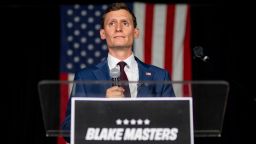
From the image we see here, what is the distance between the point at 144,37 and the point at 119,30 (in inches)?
116

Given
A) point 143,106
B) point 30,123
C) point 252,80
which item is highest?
point 143,106

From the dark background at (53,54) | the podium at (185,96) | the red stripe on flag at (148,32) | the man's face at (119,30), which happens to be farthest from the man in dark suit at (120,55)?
the dark background at (53,54)

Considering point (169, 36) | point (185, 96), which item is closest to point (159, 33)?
point (169, 36)

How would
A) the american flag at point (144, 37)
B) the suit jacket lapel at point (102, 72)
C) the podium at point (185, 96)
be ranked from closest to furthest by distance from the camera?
the podium at point (185, 96), the suit jacket lapel at point (102, 72), the american flag at point (144, 37)

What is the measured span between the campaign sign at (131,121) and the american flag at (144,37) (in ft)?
11.0

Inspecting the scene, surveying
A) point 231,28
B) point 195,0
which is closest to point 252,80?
point 231,28

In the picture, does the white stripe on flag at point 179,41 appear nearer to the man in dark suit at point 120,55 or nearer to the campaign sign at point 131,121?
the man in dark suit at point 120,55

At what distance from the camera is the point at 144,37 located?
5.36 metres

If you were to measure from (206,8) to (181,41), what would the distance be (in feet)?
1.57

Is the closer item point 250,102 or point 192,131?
point 192,131

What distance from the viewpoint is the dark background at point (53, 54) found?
5.62 meters

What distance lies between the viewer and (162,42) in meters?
5.40

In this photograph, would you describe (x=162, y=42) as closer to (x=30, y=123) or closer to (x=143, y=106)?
(x=30, y=123)

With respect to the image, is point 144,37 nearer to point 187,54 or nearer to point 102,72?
point 187,54
